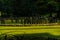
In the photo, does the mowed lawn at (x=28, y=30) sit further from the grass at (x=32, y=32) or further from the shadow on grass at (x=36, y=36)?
the shadow on grass at (x=36, y=36)

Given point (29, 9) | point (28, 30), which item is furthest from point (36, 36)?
point (29, 9)

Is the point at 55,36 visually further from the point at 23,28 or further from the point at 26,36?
the point at 23,28

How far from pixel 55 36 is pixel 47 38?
2.97 ft

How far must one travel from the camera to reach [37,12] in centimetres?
2609

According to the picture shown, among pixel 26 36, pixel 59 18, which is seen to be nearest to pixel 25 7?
pixel 59 18

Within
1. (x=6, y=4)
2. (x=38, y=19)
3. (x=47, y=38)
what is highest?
(x=6, y=4)

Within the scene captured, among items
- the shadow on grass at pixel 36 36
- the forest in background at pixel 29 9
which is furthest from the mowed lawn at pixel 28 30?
the forest in background at pixel 29 9

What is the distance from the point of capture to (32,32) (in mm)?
16641

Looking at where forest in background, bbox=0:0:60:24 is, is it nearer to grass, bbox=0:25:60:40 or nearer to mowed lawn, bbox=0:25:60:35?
mowed lawn, bbox=0:25:60:35

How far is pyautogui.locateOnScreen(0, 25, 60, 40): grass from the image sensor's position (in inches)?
599

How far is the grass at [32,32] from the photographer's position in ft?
49.9

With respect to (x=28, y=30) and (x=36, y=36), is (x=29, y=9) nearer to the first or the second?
(x=28, y=30)

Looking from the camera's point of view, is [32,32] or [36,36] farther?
[32,32]

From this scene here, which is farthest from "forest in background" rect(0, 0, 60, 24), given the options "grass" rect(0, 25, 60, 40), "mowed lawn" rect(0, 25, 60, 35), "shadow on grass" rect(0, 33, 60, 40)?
"shadow on grass" rect(0, 33, 60, 40)
